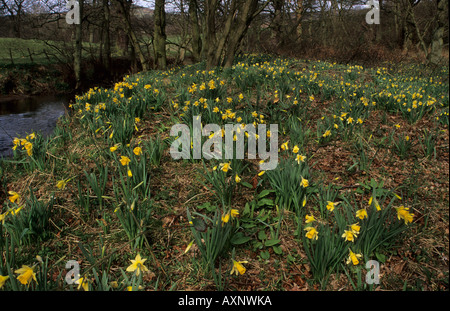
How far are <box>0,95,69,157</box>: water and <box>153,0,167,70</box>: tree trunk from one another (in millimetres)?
4013

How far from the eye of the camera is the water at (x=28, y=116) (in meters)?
5.67

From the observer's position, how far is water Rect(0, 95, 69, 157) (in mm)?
5671

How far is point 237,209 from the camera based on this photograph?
7.06 feet

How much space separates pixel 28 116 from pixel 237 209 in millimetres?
8353

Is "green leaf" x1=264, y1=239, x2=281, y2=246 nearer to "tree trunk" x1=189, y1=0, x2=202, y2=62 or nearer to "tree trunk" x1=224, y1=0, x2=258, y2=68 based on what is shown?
"tree trunk" x1=224, y1=0, x2=258, y2=68

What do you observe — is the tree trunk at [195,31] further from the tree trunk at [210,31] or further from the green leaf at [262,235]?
the green leaf at [262,235]

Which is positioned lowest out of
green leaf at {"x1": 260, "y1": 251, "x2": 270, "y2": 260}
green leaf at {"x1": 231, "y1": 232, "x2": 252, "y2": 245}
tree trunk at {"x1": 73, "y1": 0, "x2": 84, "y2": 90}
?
green leaf at {"x1": 260, "y1": 251, "x2": 270, "y2": 260}

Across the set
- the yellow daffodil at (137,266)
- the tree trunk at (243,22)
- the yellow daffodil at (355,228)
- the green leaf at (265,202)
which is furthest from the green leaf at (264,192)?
the tree trunk at (243,22)

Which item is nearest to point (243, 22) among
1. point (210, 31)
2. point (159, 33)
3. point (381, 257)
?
point (210, 31)

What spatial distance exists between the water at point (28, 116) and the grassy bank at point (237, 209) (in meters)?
3.00

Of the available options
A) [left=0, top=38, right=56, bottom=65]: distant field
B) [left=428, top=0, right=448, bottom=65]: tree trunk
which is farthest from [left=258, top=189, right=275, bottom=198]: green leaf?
[left=0, top=38, right=56, bottom=65]: distant field

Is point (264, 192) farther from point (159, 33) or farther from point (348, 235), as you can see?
point (159, 33)

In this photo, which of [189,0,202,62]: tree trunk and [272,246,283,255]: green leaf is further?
[189,0,202,62]: tree trunk

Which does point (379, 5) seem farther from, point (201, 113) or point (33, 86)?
point (33, 86)
